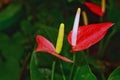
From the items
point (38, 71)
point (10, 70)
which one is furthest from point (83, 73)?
point (10, 70)

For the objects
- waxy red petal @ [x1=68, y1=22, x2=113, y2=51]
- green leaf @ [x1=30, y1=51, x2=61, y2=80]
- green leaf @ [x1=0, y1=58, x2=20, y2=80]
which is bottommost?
green leaf @ [x1=0, y1=58, x2=20, y2=80]

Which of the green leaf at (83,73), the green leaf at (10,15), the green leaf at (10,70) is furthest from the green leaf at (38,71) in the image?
the green leaf at (10,15)

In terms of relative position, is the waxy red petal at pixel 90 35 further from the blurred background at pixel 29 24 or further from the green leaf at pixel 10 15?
the green leaf at pixel 10 15

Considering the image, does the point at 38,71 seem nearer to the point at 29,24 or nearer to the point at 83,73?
the point at 83,73

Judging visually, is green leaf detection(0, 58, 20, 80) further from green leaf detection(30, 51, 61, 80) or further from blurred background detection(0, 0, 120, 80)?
green leaf detection(30, 51, 61, 80)

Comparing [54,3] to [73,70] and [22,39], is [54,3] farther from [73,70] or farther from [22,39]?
[73,70]

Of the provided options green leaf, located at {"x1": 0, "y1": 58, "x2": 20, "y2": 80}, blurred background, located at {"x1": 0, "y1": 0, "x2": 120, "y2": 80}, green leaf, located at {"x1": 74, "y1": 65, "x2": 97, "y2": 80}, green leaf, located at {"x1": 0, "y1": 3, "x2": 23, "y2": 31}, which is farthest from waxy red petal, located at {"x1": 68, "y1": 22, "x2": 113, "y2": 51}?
green leaf, located at {"x1": 0, "y1": 3, "x2": 23, "y2": 31}
